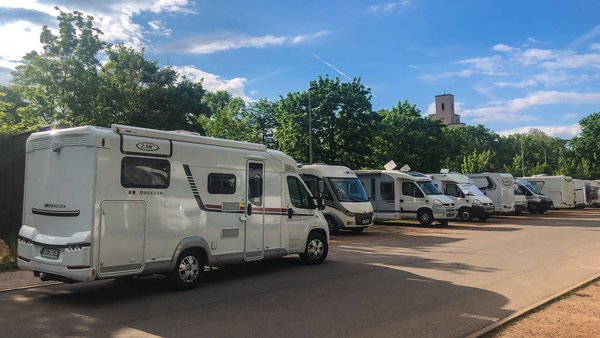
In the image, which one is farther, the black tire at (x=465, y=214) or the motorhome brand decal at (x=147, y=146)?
the black tire at (x=465, y=214)

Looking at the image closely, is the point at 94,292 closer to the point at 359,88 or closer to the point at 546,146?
the point at 359,88

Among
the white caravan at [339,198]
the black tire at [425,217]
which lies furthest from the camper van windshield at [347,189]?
the black tire at [425,217]

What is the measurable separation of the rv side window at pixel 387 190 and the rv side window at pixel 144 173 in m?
18.3

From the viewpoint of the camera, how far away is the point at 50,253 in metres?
7.96

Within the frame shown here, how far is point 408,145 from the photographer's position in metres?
45.5

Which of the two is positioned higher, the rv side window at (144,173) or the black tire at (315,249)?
the rv side window at (144,173)

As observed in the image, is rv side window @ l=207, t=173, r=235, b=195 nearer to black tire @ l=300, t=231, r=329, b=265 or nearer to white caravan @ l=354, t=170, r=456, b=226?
black tire @ l=300, t=231, r=329, b=265

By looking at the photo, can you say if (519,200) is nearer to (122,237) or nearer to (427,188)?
(427,188)

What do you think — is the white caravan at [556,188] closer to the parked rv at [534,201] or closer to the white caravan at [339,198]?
the parked rv at [534,201]

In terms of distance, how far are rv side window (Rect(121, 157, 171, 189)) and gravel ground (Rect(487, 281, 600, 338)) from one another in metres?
5.89

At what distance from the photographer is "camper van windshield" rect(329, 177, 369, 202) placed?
1975cm

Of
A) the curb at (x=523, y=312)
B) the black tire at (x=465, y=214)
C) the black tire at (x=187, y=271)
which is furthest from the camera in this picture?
the black tire at (x=465, y=214)

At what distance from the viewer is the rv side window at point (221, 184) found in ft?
31.9

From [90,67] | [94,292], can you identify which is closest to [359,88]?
[90,67]
